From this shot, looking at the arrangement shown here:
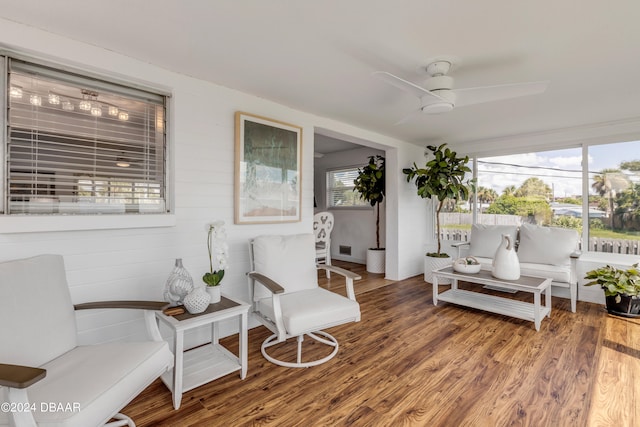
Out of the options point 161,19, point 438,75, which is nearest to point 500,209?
point 438,75

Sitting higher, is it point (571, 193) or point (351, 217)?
point (571, 193)

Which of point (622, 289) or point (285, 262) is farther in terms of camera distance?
point (622, 289)

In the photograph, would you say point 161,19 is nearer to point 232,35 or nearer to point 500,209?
point 232,35

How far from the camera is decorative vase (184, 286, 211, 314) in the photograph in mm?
1887

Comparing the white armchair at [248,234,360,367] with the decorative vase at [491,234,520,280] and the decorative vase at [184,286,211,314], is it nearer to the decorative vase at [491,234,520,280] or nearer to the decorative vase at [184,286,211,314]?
the decorative vase at [184,286,211,314]

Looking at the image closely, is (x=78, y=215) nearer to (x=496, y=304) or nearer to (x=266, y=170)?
(x=266, y=170)

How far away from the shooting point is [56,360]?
1480 millimetres

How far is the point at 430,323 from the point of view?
3.06 meters

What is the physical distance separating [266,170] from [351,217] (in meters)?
3.55

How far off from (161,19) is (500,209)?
494 cm

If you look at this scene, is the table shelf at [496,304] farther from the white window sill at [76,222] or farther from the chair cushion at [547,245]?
the white window sill at [76,222]

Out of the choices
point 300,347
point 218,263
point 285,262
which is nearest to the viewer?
point 218,263

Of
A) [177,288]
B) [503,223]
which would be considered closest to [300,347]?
[177,288]

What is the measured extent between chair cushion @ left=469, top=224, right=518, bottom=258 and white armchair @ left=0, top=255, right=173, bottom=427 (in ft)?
13.2
